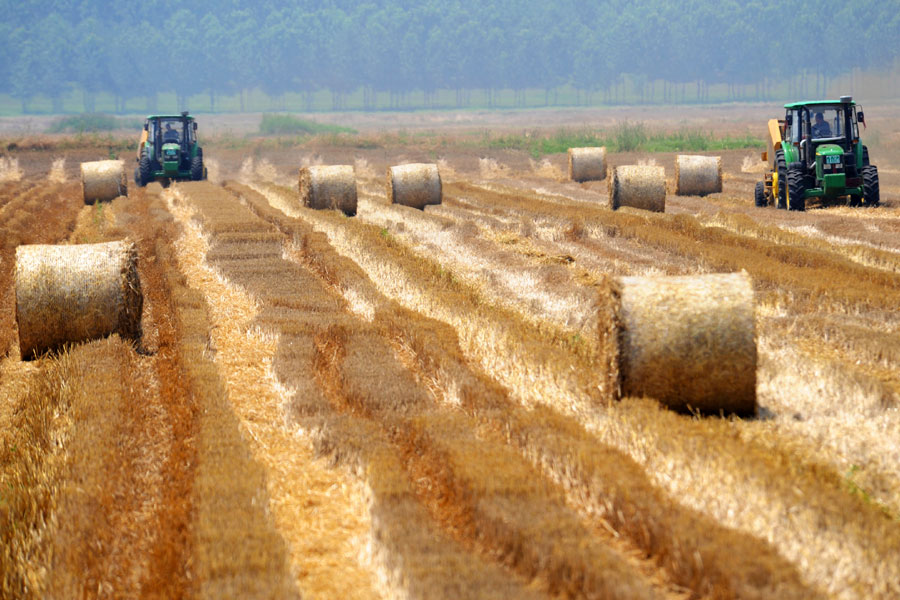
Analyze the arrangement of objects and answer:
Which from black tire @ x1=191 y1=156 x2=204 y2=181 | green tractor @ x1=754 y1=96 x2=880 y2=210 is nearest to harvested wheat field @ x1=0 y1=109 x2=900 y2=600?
green tractor @ x1=754 y1=96 x2=880 y2=210

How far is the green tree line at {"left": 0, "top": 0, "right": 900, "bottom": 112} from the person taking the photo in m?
139

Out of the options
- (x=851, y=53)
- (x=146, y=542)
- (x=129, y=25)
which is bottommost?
(x=146, y=542)

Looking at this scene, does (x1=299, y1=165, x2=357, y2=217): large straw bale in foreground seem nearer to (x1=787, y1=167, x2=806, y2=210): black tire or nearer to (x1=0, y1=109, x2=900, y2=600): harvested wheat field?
(x1=0, y1=109, x2=900, y2=600): harvested wheat field

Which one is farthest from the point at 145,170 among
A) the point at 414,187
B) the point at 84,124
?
the point at 84,124

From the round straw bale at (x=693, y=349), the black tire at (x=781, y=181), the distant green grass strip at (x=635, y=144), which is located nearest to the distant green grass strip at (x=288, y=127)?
the distant green grass strip at (x=635, y=144)

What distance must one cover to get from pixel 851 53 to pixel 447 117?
178 ft

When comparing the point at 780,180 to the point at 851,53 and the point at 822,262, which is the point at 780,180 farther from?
the point at 851,53

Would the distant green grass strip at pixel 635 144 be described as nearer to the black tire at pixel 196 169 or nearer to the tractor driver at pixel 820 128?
the black tire at pixel 196 169

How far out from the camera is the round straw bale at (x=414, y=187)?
21.8 meters

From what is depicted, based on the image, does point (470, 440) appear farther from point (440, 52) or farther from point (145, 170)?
point (440, 52)

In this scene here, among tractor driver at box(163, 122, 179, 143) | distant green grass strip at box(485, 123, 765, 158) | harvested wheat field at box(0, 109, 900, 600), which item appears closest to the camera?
harvested wheat field at box(0, 109, 900, 600)

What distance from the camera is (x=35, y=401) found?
7.74m

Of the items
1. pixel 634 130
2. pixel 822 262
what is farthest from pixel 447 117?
pixel 822 262

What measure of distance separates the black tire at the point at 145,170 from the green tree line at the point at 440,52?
11043 cm
